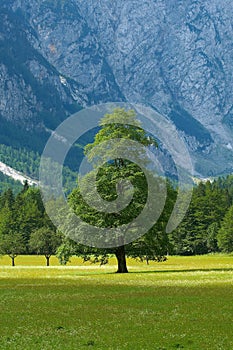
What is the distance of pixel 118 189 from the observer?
6856cm

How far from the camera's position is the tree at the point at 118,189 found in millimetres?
67812

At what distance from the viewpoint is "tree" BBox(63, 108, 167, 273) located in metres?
67.8

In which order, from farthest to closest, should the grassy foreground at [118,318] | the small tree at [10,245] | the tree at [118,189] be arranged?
the small tree at [10,245] < the tree at [118,189] < the grassy foreground at [118,318]

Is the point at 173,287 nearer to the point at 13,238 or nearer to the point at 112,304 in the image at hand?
the point at 112,304

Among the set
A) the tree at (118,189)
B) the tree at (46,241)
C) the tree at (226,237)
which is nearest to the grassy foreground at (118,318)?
the tree at (118,189)

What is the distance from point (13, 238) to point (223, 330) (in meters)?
112

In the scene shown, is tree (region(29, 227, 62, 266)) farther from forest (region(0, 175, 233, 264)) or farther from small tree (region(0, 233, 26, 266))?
small tree (region(0, 233, 26, 266))

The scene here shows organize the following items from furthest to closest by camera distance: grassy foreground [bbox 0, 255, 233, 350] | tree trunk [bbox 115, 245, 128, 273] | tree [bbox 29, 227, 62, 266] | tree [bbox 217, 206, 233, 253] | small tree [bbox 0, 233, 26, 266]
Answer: tree [bbox 217, 206, 233, 253]
tree [bbox 29, 227, 62, 266]
small tree [bbox 0, 233, 26, 266]
tree trunk [bbox 115, 245, 128, 273]
grassy foreground [bbox 0, 255, 233, 350]

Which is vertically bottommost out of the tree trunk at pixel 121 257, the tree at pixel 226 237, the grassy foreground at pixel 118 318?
the grassy foreground at pixel 118 318

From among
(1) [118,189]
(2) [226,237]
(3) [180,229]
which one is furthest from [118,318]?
(3) [180,229]

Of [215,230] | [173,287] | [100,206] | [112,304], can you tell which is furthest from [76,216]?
[215,230]

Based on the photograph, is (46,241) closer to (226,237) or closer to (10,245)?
(10,245)

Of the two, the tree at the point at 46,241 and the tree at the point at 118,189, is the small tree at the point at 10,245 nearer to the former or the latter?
the tree at the point at 46,241

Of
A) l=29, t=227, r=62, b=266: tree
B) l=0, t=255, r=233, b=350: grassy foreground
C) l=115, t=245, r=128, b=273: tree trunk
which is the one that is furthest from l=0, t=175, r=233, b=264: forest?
l=0, t=255, r=233, b=350: grassy foreground
